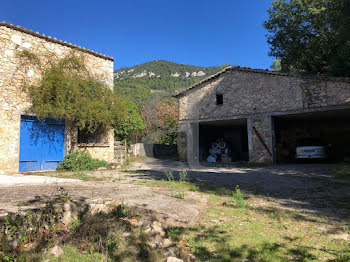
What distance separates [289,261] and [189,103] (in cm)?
1408

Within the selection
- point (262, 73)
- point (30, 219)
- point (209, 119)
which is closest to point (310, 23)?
point (262, 73)

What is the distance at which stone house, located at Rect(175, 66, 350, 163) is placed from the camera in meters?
11.9

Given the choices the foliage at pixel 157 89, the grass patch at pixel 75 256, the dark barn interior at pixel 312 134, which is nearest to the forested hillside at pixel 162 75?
the foliage at pixel 157 89

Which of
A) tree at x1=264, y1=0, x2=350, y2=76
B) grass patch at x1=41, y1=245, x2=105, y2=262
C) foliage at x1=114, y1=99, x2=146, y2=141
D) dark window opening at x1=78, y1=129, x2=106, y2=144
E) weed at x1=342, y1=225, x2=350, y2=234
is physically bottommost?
weed at x1=342, y1=225, x2=350, y2=234

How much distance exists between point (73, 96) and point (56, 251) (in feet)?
28.9

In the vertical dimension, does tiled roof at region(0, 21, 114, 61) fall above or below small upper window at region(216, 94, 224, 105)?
above

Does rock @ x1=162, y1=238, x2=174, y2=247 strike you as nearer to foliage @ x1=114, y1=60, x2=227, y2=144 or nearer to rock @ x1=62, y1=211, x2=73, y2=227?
rock @ x1=62, y1=211, x2=73, y2=227

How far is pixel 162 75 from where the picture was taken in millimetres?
61375

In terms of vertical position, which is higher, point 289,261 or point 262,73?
point 262,73

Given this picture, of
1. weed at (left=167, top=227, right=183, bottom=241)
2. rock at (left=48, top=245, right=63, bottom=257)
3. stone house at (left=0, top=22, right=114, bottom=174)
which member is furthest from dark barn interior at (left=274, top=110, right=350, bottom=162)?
rock at (left=48, top=245, right=63, bottom=257)

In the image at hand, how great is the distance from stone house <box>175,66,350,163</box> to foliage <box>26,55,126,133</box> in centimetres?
583

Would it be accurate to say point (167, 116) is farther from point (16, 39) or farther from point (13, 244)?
point (13, 244)

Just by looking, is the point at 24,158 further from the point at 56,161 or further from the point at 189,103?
the point at 189,103

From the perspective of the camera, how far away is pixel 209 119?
15.1 meters
